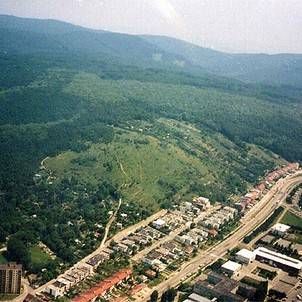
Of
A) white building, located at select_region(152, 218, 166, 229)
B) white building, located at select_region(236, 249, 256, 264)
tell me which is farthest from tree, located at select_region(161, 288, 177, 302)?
white building, located at select_region(152, 218, 166, 229)

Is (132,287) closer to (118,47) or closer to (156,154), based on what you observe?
(156,154)

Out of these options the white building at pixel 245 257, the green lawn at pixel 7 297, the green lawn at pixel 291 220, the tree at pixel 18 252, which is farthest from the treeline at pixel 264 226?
the green lawn at pixel 7 297

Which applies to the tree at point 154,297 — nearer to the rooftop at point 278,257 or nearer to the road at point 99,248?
the road at point 99,248

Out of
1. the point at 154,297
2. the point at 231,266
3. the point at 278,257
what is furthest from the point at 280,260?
the point at 154,297

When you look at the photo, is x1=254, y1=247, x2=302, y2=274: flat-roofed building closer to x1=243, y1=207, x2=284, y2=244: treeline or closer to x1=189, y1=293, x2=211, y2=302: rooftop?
x1=243, y1=207, x2=284, y2=244: treeline

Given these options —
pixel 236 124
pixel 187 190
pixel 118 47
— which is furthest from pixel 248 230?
pixel 118 47
